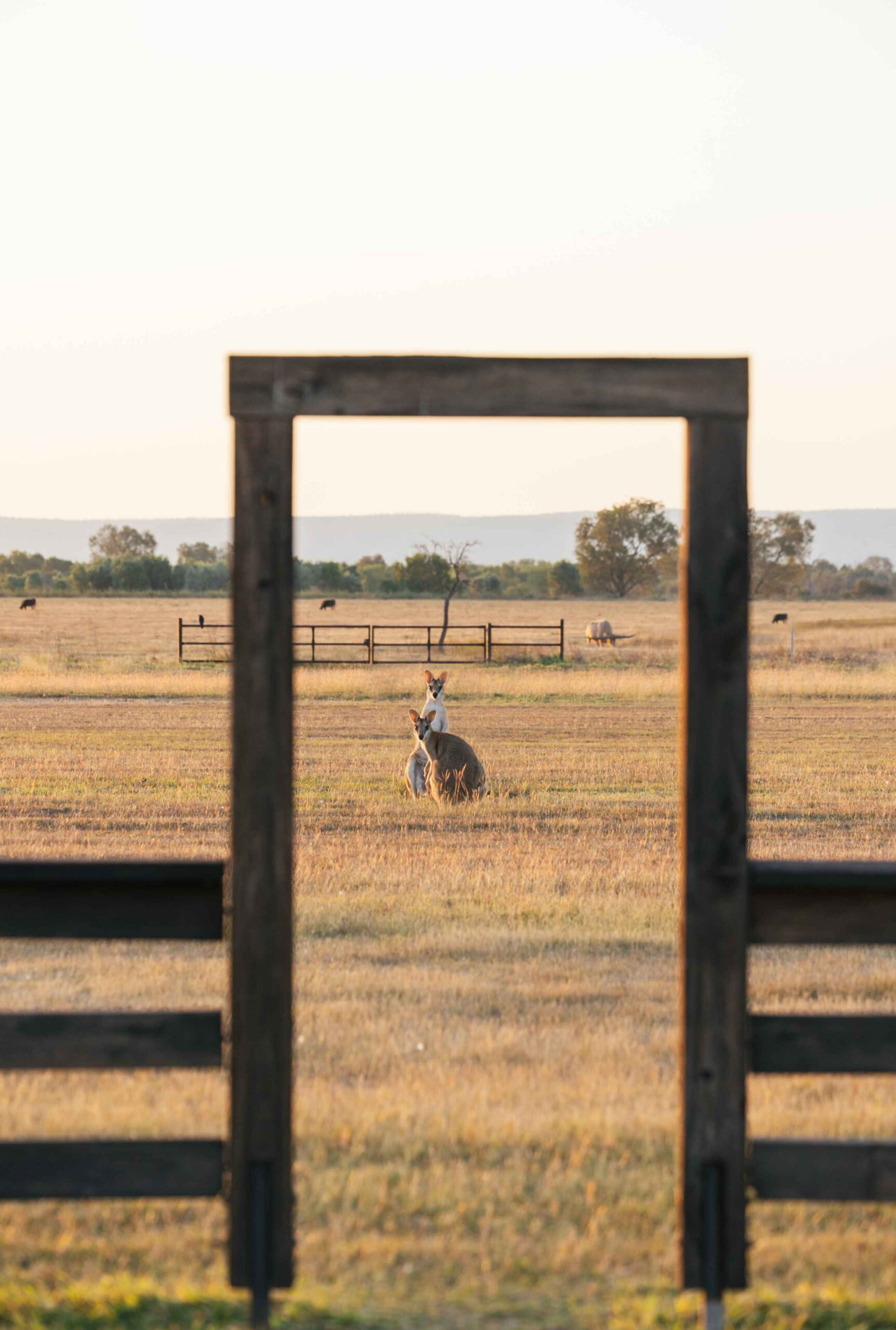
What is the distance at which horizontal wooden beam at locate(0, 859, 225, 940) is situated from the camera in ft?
14.2

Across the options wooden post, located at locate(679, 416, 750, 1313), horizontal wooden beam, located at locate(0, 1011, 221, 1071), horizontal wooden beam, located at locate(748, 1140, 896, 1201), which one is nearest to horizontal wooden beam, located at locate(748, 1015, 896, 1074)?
wooden post, located at locate(679, 416, 750, 1313)

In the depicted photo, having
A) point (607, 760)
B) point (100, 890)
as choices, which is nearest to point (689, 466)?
point (100, 890)

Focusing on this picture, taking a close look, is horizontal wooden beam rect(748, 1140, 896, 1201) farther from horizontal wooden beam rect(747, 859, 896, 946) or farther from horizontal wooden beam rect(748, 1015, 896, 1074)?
horizontal wooden beam rect(747, 859, 896, 946)

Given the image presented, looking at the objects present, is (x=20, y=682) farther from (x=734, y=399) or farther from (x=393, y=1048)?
(x=734, y=399)

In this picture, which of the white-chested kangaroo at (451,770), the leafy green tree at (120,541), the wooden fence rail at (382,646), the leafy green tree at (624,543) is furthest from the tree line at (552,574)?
the white-chested kangaroo at (451,770)

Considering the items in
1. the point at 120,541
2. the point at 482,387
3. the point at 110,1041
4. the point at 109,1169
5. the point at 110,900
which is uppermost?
the point at 120,541

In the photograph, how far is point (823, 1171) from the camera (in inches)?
165

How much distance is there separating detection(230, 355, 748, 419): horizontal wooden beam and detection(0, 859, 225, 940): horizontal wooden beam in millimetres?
1392

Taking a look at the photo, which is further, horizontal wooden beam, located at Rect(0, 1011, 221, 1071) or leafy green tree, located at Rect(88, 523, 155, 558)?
leafy green tree, located at Rect(88, 523, 155, 558)

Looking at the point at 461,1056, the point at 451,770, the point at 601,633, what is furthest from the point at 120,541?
the point at 461,1056

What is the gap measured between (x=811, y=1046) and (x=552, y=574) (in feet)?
431

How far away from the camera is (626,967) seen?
28.3ft

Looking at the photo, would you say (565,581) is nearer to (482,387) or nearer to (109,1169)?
(482,387)

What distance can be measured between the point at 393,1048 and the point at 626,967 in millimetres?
2240
